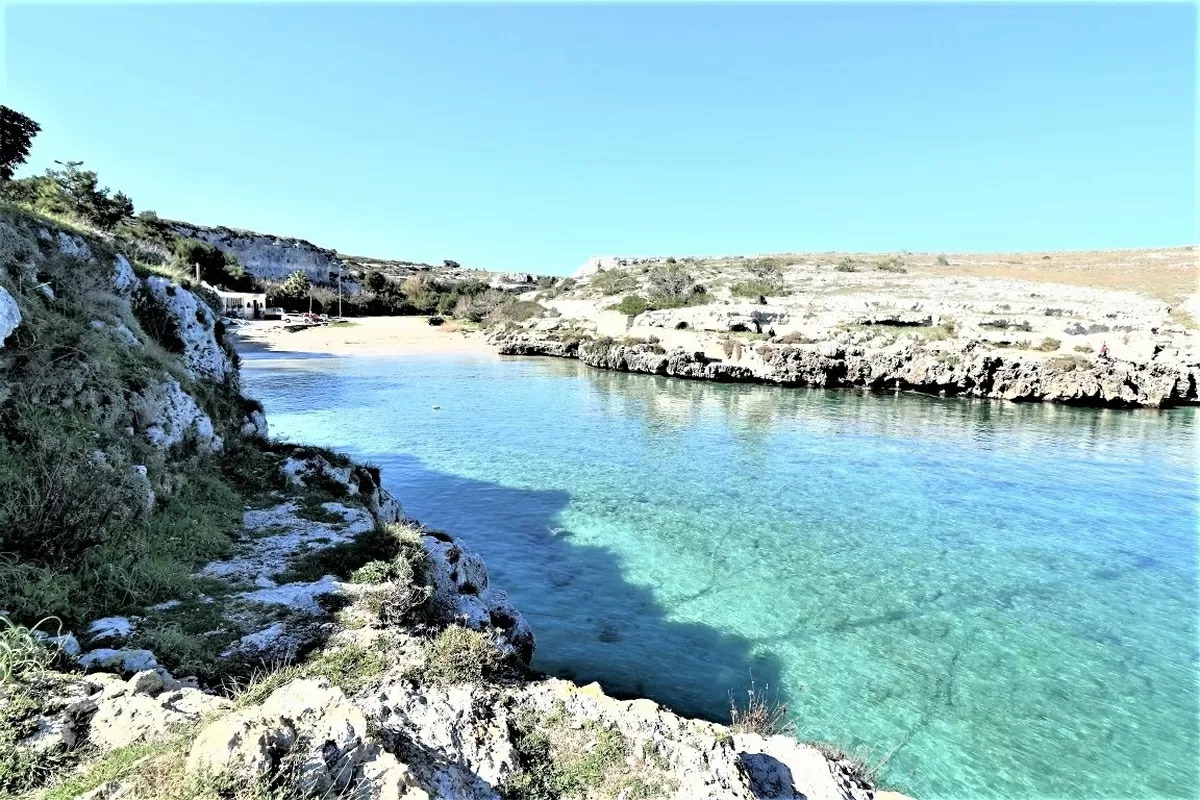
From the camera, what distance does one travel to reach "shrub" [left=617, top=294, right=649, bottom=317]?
5890cm

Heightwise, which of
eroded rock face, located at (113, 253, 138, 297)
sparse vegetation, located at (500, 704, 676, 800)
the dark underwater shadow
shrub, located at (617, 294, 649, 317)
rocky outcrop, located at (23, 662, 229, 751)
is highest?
shrub, located at (617, 294, 649, 317)

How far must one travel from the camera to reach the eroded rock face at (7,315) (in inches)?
293

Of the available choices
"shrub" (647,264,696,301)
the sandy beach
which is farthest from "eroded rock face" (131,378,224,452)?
"shrub" (647,264,696,301)

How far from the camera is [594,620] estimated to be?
10320mm

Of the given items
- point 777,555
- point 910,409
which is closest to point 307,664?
point 777,555

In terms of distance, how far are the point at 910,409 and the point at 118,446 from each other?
33336mm

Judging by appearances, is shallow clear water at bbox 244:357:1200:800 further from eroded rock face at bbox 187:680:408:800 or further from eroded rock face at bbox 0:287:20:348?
eroded rock face at bbox 0:287:20:348

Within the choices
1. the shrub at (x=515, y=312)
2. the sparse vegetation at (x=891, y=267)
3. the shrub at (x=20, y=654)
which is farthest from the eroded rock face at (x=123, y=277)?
the sparse vegetation at (x=891, y=267)

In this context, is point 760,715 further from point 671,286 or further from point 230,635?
point 671,286

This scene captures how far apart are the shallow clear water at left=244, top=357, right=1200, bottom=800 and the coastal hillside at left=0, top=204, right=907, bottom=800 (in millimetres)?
1454

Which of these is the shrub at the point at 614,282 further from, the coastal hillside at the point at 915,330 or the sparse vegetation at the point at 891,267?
the sparse vegetation at the point at 891,267

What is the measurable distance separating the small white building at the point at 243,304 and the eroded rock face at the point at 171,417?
230 ft

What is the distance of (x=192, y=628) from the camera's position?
5.62 m

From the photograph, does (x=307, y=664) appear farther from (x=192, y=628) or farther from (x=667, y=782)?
(x=667, y=782)
